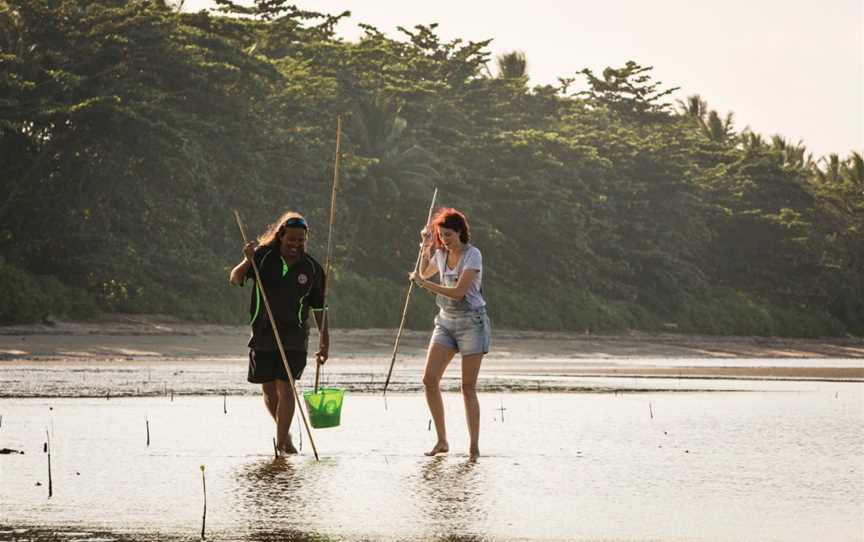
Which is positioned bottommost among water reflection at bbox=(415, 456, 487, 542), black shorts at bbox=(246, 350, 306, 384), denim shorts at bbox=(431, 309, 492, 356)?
water reflection at bbox=(415, 456, 487, 542)

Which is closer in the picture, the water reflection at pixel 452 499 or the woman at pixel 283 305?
the water reflection at pixel 452 499

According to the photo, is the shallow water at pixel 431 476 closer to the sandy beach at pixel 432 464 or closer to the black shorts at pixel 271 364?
the sandy beach at pixel 432 464

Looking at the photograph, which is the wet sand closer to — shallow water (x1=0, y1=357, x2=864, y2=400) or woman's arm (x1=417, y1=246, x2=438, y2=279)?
shallow water (x1=0, y1=357, x2=864, y2=400)

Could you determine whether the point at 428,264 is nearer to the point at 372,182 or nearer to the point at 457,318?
the point at 457,318

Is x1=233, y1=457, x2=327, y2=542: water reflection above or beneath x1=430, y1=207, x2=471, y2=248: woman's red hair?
beneath

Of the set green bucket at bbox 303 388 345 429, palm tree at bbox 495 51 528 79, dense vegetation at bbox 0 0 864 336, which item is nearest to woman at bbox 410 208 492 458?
green bucket at bbox 303 388 345 429

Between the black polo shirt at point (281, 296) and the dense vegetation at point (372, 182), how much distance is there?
19.7 meters

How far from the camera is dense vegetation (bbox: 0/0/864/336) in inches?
1284

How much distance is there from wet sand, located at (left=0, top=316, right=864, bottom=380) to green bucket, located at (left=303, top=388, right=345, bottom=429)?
42.9ft

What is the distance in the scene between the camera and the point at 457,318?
9.76 meters

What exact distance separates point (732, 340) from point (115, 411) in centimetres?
3910

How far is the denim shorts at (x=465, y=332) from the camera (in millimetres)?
9695

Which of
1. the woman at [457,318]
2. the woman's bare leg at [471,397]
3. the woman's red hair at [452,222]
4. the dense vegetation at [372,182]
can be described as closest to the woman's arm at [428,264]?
the woman at [457,318]

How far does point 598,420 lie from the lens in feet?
41.3
